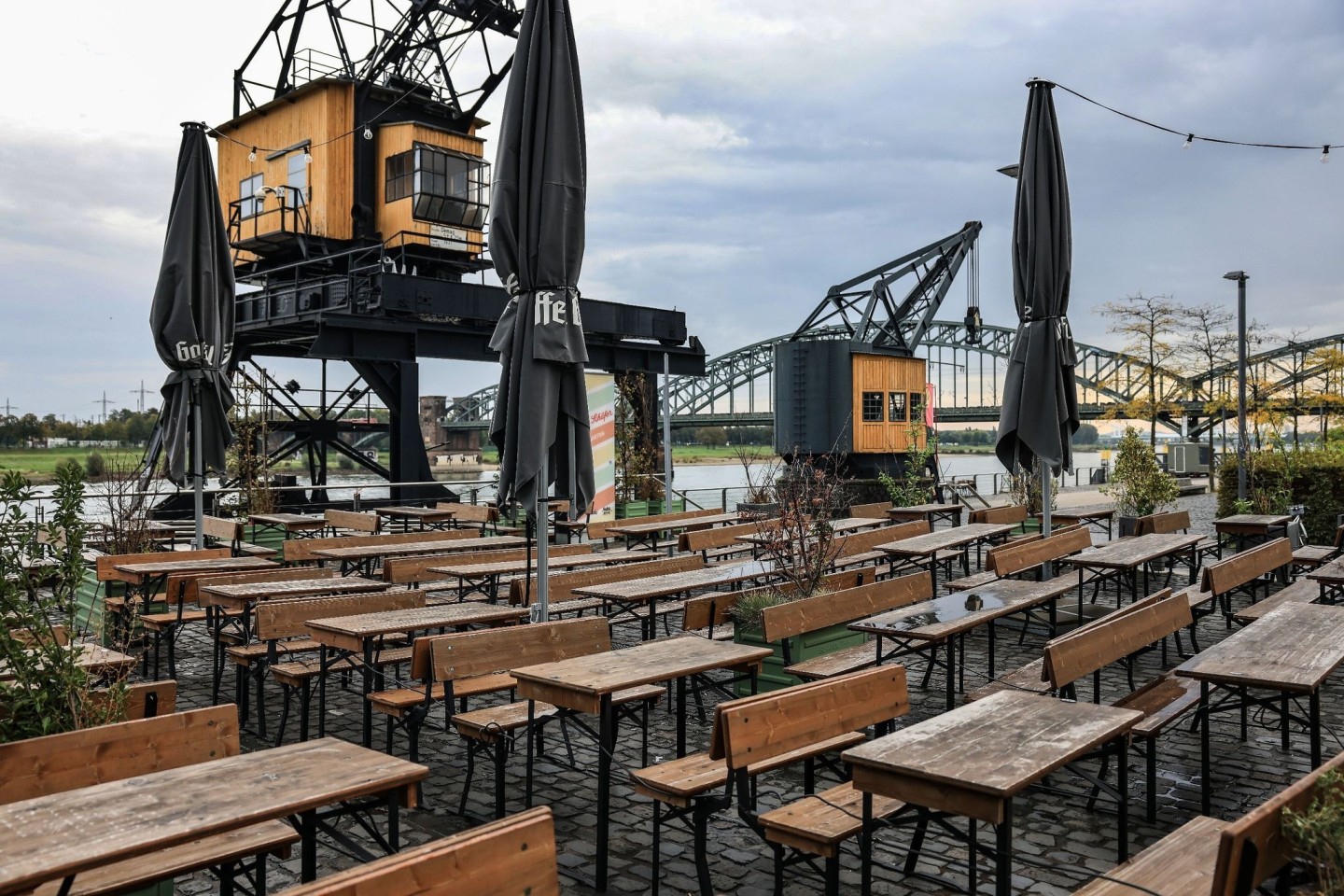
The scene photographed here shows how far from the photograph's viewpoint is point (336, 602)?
6.08m

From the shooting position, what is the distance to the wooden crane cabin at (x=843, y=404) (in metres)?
29.5

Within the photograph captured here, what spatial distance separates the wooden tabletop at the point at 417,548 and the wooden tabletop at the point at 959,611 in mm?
4446

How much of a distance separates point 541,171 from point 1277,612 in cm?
524

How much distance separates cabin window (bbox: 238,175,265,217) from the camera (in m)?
25.2

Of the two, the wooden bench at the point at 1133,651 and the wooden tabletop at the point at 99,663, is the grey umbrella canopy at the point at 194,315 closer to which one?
the wooden tabletop at the point at 99,663

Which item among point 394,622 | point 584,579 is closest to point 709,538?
point 584,579

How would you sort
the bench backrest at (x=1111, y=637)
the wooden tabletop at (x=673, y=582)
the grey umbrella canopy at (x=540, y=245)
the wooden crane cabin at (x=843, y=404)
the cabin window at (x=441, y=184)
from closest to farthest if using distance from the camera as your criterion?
the bench backrest at (x=1111, y=637) → the grey umbrella canopy at (x=540, y=245) → the wooden tabletop at (x=673, y=582) → the cabin window at (x=441, y=184) → the wooden crane cabin at (x=843, y=404)

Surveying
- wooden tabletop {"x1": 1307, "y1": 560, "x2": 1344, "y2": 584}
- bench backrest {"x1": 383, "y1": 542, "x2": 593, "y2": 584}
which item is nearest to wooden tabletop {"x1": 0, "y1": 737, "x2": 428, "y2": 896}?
bench backrest {"x1": 383, "y1": 542, "x2": 593, "y2": 584}

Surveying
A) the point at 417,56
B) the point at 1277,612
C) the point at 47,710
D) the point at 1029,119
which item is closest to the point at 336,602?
the point at 47,710

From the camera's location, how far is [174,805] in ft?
9.49

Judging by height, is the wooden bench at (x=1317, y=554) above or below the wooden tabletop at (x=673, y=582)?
below

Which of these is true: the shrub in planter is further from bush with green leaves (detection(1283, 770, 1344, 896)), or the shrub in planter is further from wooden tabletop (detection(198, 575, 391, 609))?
bush with green leaves (detection(1283, 770, 1344, 896))

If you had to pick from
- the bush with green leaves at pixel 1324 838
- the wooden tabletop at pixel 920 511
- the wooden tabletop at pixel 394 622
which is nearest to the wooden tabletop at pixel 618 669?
the wooden tabletop at pixel 394 622

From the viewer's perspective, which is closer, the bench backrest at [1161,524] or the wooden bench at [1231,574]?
the wooden bench at [1231,574]
